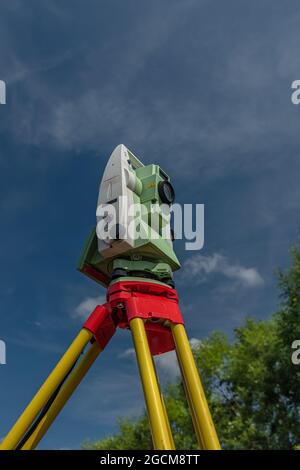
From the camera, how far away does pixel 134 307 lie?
12.7 ft

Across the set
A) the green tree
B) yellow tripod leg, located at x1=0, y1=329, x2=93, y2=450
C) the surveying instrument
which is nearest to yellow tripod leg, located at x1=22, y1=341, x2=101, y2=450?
the surveying instrument

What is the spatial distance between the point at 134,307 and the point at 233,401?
16484 millimetres

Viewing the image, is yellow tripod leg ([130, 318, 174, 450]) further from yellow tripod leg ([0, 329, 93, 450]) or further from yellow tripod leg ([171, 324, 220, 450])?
yellow tripod leg ([0, 329, 93, 450])

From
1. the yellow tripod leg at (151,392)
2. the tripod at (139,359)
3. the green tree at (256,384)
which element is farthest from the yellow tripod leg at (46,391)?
the green tree at (256,384)

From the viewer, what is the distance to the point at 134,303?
3.92m

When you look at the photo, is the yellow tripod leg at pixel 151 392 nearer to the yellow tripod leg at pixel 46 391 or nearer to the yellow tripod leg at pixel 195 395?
the yellow tripod leg at pixel 195 395

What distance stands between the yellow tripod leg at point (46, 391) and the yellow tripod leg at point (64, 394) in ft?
0.76

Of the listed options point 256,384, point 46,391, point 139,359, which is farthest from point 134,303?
point 256,384

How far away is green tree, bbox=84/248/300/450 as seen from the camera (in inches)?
602

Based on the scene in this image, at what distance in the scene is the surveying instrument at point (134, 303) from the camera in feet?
11.4
